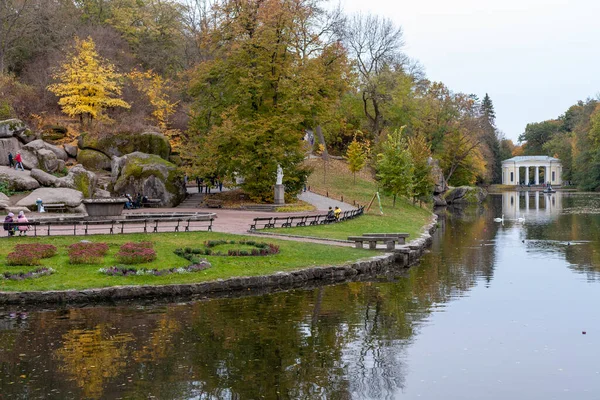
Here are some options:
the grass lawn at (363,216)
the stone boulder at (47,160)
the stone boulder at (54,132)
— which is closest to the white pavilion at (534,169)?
the grass lawn at (363,216)

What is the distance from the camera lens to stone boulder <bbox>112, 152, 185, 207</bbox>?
4025 centimetres

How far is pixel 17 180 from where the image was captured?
36125 millimetres

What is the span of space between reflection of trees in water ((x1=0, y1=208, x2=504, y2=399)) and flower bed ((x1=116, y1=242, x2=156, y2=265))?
136 inches

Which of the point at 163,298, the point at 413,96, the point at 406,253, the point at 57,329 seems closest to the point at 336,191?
the point at 413,96

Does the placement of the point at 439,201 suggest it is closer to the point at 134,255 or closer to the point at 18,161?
the point at 18,161

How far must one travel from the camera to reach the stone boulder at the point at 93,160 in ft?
146

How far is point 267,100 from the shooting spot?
4441 centimetres

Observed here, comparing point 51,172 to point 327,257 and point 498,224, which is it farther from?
point 498,224

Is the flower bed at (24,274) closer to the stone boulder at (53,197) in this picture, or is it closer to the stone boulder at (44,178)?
the stone boulder at (53,197)

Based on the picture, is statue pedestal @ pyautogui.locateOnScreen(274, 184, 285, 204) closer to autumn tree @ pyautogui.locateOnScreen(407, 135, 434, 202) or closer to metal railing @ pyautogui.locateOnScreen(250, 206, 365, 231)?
metal railing @ pyautogui.locateOnScreen(250, 206, 365, 231)

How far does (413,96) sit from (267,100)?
30.8 m

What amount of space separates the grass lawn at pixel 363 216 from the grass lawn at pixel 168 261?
15.3 ft

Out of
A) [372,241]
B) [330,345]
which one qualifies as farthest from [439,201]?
[330,345]

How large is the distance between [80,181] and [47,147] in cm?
660
